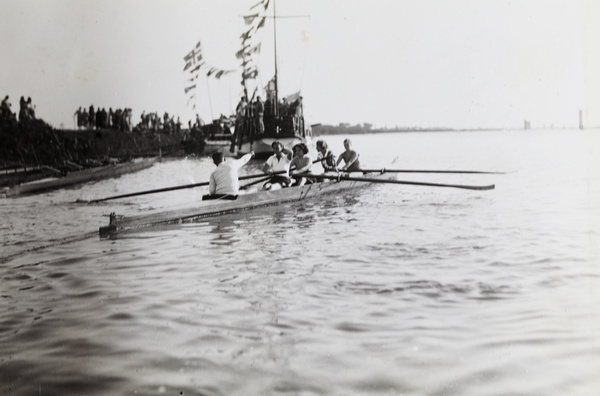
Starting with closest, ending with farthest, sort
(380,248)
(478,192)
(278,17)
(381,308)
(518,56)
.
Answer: (381,308) < (518,56) < (278,17) < (380,248) < (478,192)

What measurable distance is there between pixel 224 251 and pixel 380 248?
49.7 inches

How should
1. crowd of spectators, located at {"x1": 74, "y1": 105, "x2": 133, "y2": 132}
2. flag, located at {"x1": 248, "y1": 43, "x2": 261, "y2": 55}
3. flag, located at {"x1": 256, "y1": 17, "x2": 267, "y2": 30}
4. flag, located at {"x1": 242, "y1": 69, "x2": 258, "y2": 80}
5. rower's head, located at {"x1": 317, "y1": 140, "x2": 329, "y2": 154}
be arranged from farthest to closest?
1. rower's head, located at {"x1": 317, "y1": 140, "x2": 329, "y2": 154}
2. flag, located at {"x1": 242, "y1": 69, "x2": 258, "y2": 80}
3. flag, located at {"x1": 248, "y1": 43, "x2": 261, "y2": 55}
4. crowd of spectators, located at {"x1": 74, "y1": 105, "x2": 133, "y2": 132}
5. flag, located at {"x1": 256, "y1": 17, "x2": 267, "y2": 30}

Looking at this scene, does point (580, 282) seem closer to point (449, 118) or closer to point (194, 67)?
point (449, 118)

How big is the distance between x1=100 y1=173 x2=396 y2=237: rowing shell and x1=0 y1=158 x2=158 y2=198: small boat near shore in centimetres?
162

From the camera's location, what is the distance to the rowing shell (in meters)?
4.45

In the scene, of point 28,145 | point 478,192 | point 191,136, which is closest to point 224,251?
point 28,145

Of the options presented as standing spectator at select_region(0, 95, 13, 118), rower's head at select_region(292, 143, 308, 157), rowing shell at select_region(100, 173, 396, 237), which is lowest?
rowing shell at select_region(100, 173, 396, 237)

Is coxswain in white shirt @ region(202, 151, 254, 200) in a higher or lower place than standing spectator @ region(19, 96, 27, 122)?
lower

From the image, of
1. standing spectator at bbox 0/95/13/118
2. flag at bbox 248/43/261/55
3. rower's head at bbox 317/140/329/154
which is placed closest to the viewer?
standing spectator at bbox 0/95/13/118

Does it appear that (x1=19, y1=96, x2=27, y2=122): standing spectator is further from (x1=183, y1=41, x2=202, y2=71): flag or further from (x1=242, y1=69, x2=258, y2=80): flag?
(x1=242, y1=69, x2=258, y2=80): flag

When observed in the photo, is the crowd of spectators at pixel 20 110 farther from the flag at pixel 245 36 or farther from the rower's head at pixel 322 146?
the rower's head at pixel 322 146

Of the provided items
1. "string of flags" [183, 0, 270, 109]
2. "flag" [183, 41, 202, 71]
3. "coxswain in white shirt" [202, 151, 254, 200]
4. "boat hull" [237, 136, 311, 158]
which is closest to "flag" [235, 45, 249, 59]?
"string of flags" [183, 0, 270, 109]

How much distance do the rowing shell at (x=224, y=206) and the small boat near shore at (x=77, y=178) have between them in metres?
1.62

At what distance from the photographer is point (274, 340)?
2.44m
